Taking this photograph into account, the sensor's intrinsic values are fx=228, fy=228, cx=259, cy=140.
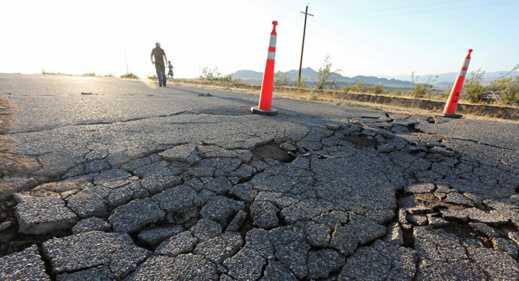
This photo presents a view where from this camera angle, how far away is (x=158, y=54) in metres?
7.97

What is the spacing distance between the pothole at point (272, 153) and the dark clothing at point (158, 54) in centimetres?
705

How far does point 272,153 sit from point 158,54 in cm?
730

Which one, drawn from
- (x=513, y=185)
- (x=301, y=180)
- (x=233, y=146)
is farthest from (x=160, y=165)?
(x=513, y=185)

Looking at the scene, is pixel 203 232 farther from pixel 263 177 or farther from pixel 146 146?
pixel 146 146

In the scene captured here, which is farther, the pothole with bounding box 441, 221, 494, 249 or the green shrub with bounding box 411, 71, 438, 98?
the green shrub with bounding box 411, 71, 438, 98

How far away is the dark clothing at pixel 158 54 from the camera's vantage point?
793 centimetres

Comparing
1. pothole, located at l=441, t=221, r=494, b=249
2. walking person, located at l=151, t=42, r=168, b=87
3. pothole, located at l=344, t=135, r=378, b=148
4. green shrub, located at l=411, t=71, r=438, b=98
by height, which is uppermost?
walking person, located at l=151, t=42, r=168, b=87

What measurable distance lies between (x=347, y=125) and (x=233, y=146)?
2.01m

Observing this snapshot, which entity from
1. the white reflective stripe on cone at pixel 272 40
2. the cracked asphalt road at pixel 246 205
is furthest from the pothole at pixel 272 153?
the white reflective stripe on cone at pixel 272 40

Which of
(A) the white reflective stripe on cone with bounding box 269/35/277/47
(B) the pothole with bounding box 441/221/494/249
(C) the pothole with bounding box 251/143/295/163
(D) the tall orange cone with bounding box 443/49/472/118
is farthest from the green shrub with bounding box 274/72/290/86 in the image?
(B) the pothole with bounding box 441/221/494/249

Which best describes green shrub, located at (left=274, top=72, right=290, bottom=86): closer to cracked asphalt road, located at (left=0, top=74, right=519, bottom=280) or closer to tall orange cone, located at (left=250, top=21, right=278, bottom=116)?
tall orange cone, located at (left=250, top=21, right=278, bottom=116)

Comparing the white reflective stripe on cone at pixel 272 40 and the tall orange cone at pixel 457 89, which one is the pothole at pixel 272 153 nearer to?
the white reflective stripe on cone at pixel 272 40

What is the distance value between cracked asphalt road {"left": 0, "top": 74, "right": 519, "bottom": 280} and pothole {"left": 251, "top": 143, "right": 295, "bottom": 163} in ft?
0.08

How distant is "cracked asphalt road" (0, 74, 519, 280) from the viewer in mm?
1172
